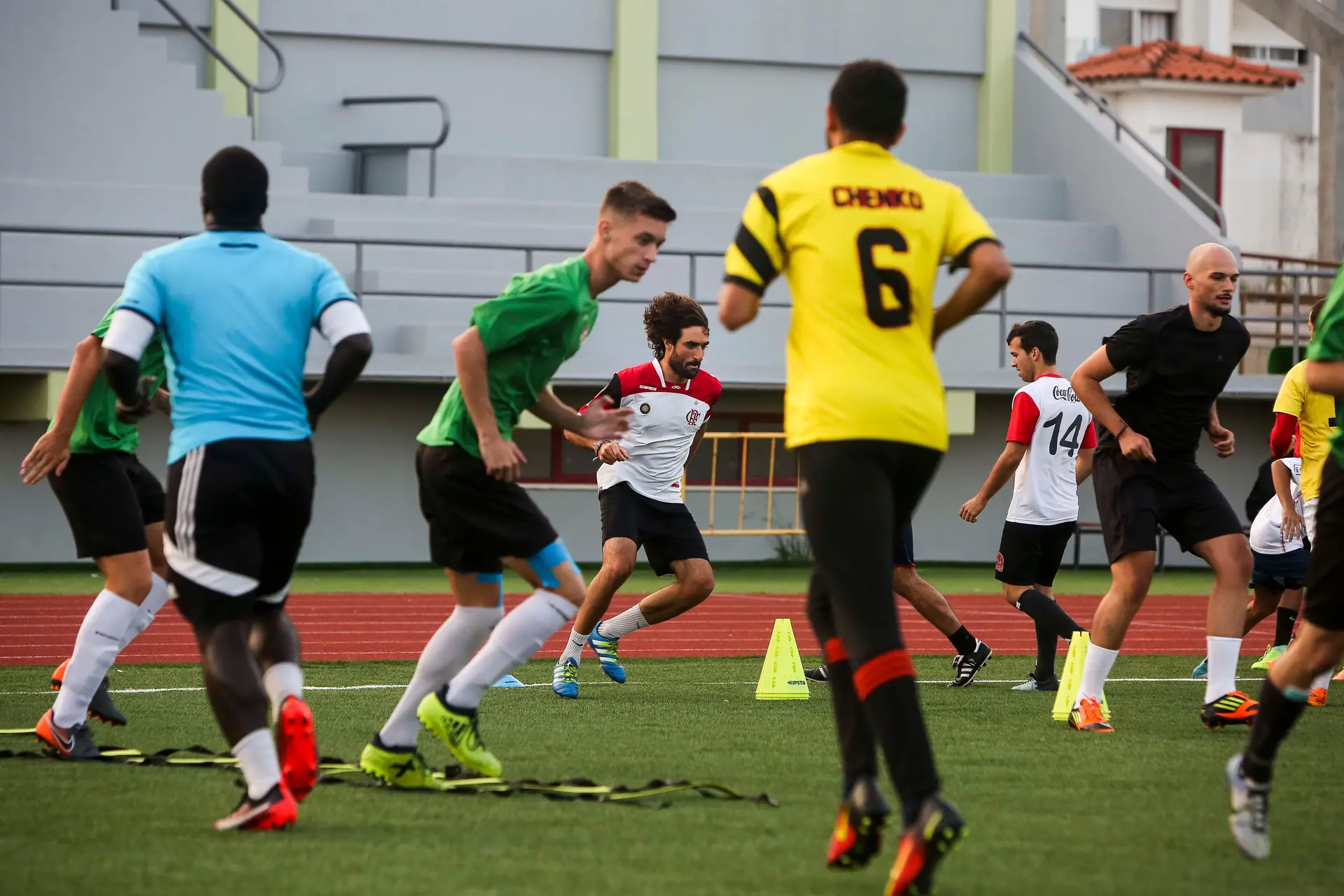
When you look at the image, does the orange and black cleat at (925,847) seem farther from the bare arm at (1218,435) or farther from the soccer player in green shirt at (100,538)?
the bare arm at (1218,435)

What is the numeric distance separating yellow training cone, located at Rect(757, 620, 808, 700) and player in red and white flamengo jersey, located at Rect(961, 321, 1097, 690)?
135cm

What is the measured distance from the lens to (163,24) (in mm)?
24859

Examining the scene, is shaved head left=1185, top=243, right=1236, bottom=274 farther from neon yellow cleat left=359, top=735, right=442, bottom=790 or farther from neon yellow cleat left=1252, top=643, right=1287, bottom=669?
neon yellow cleat left=359, top=735, right=442, bottom=790

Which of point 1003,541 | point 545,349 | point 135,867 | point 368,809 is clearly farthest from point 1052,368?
point 135,867

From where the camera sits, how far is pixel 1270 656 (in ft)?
39.8

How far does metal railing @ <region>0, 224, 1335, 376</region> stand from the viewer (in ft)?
65.3

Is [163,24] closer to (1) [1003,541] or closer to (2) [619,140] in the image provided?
(2) [619,140]

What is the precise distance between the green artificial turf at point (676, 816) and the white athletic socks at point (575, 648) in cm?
60

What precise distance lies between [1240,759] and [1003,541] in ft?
18.0

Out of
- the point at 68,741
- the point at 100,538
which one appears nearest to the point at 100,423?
the point at 100,538

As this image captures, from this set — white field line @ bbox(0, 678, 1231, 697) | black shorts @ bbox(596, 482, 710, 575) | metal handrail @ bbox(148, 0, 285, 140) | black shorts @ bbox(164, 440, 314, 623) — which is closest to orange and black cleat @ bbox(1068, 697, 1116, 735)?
white field line @ bbox(0, 678, 1231, 697)

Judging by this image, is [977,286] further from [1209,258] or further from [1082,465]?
[1082,465]

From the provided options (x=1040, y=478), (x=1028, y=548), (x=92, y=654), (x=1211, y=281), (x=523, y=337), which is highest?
(x=1211, y=281)

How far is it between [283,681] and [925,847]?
2.43 metres
